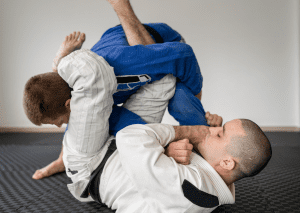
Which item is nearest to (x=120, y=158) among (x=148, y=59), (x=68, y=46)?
(x=148, y=59)

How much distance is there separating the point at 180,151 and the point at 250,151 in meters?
0.28

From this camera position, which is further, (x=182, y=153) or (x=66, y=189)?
(x=66, y=189)

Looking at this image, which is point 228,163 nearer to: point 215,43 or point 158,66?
point 158,66

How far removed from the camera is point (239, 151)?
35.8 inches

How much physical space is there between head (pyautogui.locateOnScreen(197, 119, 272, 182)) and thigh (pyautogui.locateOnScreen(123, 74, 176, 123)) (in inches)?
14.4

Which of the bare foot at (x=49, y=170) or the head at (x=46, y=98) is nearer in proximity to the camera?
the head at (x=46, y=98)

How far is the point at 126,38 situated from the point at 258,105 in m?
3.05

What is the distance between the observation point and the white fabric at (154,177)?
31.6 inches

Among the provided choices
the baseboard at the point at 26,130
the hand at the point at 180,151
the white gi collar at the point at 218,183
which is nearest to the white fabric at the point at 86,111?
the hand at the point at 180,151

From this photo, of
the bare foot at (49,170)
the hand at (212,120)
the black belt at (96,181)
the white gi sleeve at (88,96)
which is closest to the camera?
the white gi sleeve at (88,96)

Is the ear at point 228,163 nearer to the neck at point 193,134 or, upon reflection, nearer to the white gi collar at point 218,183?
the white gi collar at point 218,183

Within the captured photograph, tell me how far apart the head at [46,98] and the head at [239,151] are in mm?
693

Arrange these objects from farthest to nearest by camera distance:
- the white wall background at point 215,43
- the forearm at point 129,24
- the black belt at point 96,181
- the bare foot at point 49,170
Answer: the white wall background at point 215,43, the bare foot at point 49,170, the forearm at point 129,24, the black belt at point 96,181

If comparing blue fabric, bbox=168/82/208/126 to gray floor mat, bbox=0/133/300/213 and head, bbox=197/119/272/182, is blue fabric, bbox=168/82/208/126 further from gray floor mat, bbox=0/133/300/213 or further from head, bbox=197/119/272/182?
gray floor mat, bbox=0/133/300/213
